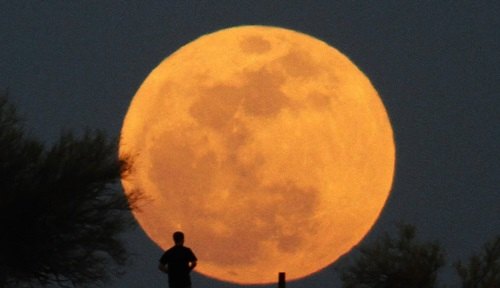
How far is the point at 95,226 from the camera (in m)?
31.8

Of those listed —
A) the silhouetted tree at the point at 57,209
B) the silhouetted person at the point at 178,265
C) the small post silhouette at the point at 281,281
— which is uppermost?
the silhouetted tree at the point at 57,209

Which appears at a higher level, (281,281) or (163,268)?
(281,281)

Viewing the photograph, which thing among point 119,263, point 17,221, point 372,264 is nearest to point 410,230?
point 372,264

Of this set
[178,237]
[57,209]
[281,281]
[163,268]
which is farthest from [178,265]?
[57,209]

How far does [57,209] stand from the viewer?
31.0 meters

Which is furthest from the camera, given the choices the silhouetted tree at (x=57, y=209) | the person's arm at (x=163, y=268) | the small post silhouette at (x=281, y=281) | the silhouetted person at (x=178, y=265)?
the silhouetted tree at (x=57, y=209)

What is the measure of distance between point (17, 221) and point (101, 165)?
8.13 ft

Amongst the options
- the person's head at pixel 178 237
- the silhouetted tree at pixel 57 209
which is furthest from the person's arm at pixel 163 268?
the silhouetted tree at pixel 57 209

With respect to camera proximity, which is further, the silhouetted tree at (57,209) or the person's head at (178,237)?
the silhouetted tree at (57,209)

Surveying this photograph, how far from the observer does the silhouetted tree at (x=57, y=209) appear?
30438 millimetres

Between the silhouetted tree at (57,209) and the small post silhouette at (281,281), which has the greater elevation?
the silhouetted tree at (57,209)

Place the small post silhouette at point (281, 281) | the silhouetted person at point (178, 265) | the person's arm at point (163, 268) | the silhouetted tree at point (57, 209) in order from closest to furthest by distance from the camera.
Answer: the silhouetted person at point (178, 265) < the person's arm at point (163, 268) < the small post silhouette at point (281, 281) < the silhouetted tree at point (57, 209)

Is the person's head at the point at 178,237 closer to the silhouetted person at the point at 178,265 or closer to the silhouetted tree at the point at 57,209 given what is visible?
the silhouetted person at the point at 178,265

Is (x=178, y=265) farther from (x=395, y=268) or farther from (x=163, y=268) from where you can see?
(x=395, y=268)
